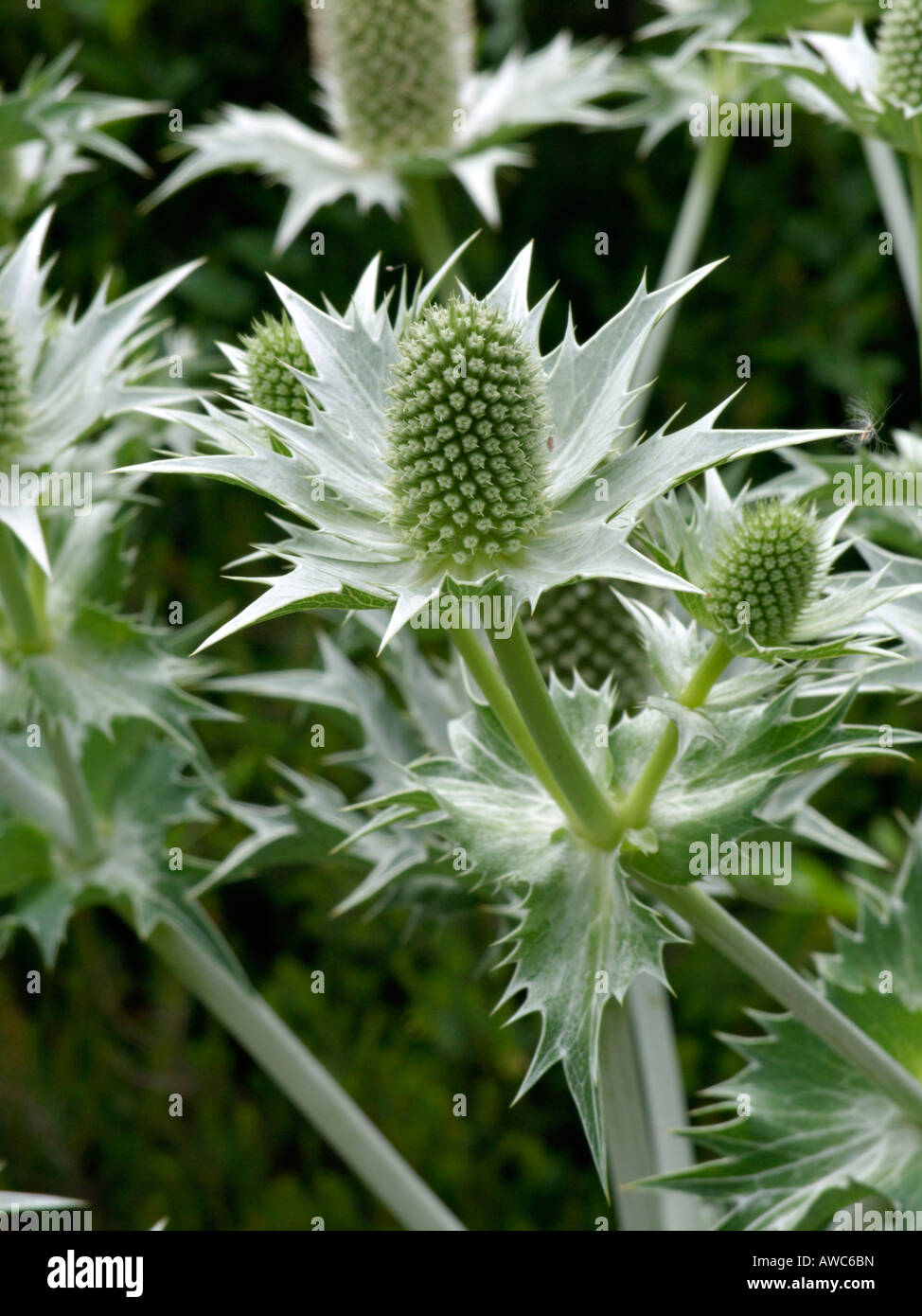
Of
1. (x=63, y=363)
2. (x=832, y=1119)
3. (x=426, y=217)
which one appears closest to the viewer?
(x=832, y=1119)

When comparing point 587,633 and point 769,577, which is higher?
point 587,633

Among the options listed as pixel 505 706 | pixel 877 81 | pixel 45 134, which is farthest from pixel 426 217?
pixel 505 706

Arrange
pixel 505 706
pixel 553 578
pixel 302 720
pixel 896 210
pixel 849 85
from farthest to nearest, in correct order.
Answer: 1. pixel 302 720
2. pixel 896 210
3. pixel 849 85
4. pixel 505 706
5. pixel 553 578

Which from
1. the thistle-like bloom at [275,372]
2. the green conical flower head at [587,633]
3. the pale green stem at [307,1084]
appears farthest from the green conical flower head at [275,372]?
the pale green stem at [307,1084]

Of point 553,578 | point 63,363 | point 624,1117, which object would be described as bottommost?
point 624,1117

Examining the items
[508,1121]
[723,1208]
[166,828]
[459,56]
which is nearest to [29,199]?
[459,56]

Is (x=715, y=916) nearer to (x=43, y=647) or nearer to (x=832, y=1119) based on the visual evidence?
(x=832, y=1119)

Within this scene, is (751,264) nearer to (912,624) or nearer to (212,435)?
(912,624)
